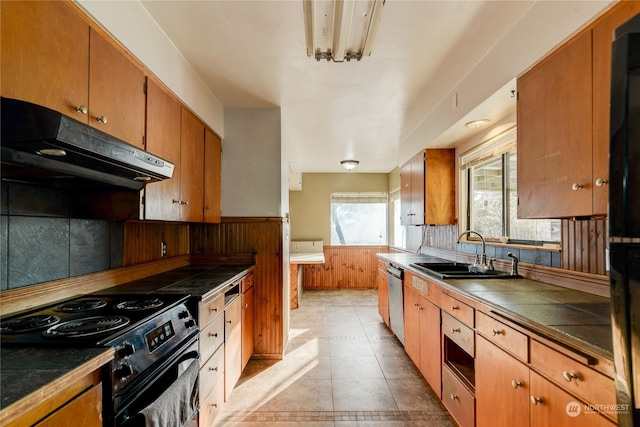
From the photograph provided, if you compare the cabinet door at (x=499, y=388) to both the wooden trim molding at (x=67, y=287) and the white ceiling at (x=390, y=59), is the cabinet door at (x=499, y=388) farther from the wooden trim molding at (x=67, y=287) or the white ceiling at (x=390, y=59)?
the wooden trim molding at (x=67, y=287)

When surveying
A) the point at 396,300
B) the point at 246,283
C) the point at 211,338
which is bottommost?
the point at 396,300

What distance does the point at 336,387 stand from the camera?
94.1 inches

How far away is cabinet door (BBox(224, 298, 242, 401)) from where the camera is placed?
6.93 ft

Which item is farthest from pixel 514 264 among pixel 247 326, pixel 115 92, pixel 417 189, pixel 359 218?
pixel 359 218

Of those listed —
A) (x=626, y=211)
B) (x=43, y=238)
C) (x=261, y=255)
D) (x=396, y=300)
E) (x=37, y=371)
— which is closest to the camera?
(x=626, y=211)

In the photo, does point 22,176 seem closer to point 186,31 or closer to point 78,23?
point 78,23

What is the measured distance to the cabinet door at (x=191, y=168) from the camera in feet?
7.14

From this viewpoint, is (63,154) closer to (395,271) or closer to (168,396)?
Answer: (168,396)

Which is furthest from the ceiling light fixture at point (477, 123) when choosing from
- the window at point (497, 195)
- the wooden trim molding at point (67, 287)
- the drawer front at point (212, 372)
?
the wooden trim molding at point (67, 287)

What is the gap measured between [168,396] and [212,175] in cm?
190

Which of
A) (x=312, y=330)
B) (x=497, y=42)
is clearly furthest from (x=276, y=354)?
(x=497, y=42)

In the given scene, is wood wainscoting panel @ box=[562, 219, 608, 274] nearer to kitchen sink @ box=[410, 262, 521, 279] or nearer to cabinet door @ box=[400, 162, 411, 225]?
kitchen sink @ box=[410, 262, 521, 279]

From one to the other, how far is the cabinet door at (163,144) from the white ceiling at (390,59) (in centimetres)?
40

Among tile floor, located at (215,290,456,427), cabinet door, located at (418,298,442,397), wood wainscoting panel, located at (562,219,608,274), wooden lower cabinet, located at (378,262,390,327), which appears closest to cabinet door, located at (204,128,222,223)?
tile floor, located at (215,290,456,427)
